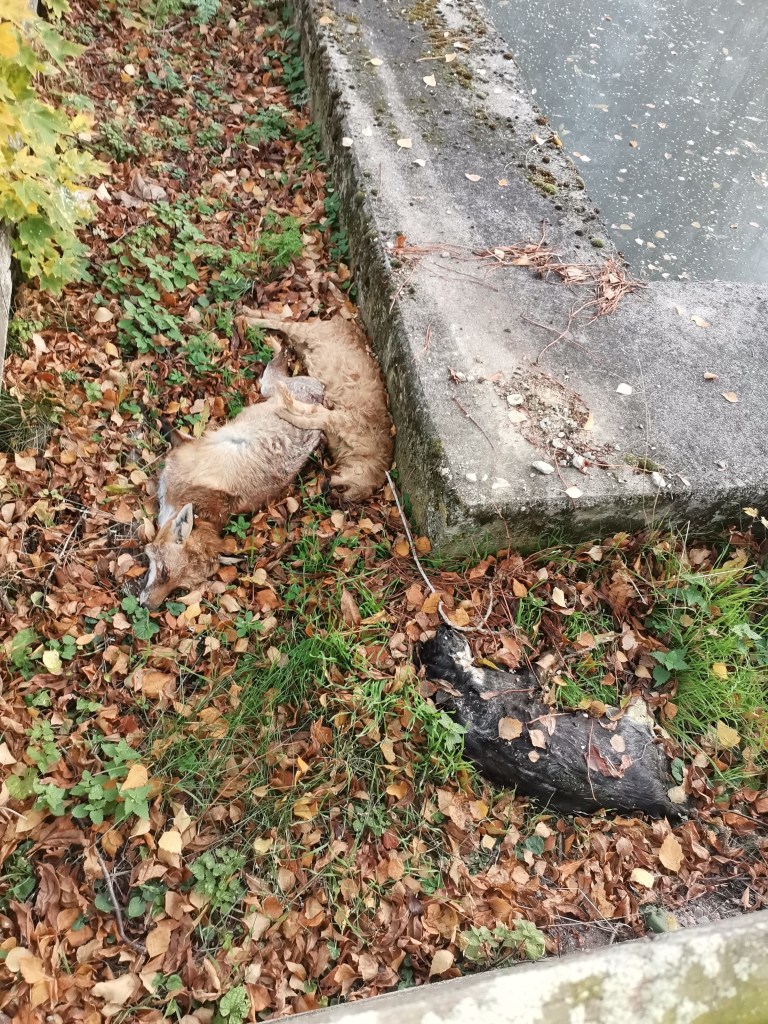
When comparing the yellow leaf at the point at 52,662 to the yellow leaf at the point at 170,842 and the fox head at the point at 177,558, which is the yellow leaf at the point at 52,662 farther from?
the yellow leaf at the point at 170,842

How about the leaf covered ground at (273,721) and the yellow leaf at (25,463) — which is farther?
the yellow leaf at (25,463)

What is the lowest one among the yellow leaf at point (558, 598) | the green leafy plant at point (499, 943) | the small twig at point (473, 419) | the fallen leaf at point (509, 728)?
the green leafy plant at point (499, 943)

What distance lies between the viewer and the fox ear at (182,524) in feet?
11.1

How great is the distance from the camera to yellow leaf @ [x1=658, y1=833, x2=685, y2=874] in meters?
2.91

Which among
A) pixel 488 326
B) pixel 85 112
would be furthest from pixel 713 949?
pixel 85 112

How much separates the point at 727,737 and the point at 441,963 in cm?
161

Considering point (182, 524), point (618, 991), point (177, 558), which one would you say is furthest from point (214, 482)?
point (618, 991)

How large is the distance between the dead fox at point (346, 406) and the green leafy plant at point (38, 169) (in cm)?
128

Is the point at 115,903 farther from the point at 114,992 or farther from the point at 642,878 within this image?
the point at 642,878

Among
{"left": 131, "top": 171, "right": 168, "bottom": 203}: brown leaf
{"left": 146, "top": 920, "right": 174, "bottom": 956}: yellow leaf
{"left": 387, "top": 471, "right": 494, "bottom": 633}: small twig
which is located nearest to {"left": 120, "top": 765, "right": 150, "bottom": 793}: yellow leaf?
{"left": 146, "top": 920, "right": 174, "bottom": 956}: yellow leaf

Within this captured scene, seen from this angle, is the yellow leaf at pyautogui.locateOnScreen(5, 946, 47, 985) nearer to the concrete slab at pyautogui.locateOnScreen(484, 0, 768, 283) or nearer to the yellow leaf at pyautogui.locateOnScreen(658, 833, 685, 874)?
the yellow leaf at pyautogui.locateOnScreen(658, 833, 685, 874)

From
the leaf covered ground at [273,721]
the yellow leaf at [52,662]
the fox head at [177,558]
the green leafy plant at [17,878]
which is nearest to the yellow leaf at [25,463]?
the leaf covered ground at [273,721]

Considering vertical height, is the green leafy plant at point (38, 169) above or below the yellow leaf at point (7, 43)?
below

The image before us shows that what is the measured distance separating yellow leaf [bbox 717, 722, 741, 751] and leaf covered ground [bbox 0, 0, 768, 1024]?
0.01m
